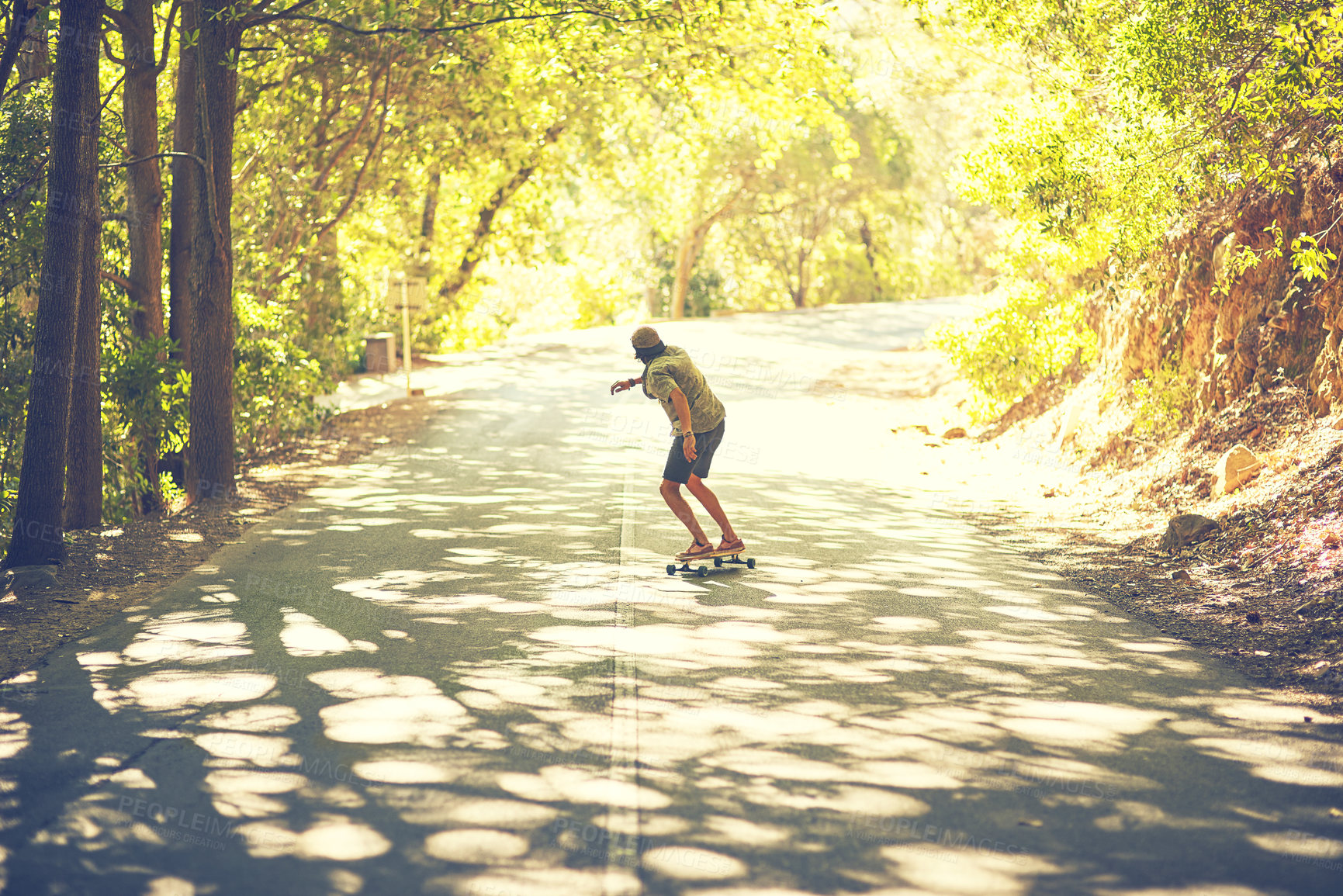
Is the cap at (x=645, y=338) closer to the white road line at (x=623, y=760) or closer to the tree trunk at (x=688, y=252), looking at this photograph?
the white road line at (x=623, y=760)

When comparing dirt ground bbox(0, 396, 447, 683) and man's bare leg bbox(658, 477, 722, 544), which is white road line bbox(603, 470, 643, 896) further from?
dirt ground bbox(0, 396, 447, 683)

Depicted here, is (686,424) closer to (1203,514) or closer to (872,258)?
(1203,514)

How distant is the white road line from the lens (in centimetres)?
Result: 430

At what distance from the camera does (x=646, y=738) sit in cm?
564

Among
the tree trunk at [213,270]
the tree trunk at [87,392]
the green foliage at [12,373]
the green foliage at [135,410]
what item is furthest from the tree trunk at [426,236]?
the tree trunk at [87,392]

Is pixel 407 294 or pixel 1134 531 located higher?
pixel 407 294

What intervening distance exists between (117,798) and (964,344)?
45.8ft

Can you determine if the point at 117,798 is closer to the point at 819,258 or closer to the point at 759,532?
the point at 759,532

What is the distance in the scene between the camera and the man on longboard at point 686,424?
29.9ft

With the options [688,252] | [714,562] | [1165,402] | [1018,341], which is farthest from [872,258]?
[714,562]

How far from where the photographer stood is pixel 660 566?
31.9 ft

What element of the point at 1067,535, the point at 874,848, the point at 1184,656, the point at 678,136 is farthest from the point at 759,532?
the point at 678,136

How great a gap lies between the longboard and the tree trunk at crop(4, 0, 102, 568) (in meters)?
5.30

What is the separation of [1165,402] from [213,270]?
36.3ft
